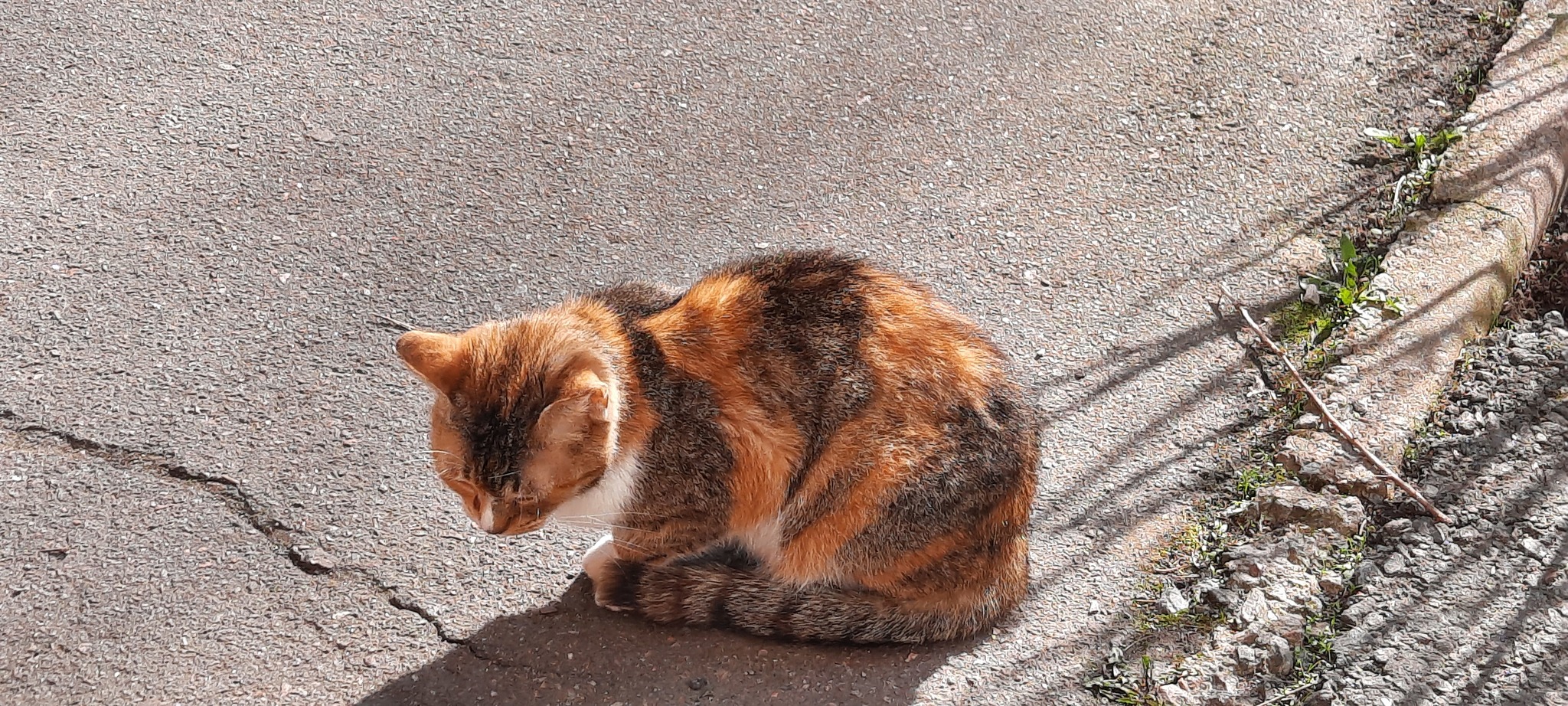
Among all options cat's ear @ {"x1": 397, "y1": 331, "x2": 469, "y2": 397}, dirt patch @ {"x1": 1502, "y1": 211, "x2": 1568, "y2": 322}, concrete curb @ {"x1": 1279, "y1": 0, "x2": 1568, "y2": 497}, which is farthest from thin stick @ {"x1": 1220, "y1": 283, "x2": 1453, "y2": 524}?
cat's ear @ {"x1": 397, "y1": 331, "x2": 469, "y2": 397}

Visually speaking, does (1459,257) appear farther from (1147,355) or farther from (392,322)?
(392,322)

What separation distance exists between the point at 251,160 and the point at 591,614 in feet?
7.79

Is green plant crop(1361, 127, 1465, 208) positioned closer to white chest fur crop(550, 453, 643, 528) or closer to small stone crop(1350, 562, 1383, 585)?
small stone crop(1350, 562, 1383, 585)

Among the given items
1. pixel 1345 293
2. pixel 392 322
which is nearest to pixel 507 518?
pixel 392 322

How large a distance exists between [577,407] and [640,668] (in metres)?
0.80

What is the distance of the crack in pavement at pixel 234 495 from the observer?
11.0ft

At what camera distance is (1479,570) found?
355 centimetres

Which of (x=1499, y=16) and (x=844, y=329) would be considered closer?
(x=844, y=329)

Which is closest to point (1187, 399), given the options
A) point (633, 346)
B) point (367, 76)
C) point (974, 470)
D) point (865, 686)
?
point (974, 470)

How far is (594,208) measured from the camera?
15.2ft

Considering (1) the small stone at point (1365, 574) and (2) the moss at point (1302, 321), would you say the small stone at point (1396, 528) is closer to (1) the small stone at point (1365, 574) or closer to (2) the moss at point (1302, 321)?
(1) the small stone at point (1365, 574)

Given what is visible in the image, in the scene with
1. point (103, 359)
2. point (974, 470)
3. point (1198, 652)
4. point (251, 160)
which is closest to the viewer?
point (974, 470)

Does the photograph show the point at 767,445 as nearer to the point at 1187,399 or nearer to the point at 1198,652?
the point at 1198,652

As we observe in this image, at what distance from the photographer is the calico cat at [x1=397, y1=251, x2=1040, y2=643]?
3.01m
